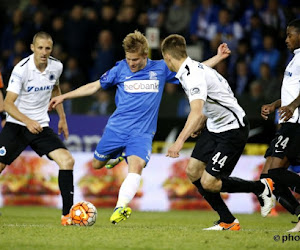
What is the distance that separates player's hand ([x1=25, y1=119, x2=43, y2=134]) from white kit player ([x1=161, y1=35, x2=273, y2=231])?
189 centimetres

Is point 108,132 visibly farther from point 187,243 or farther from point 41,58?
point 187,243

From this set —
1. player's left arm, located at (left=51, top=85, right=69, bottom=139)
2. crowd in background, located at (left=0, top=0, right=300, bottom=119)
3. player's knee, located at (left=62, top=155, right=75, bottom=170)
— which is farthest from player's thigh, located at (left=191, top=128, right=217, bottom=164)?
crowd in background, located at (left=0, top=0, right=300, bottom=119)

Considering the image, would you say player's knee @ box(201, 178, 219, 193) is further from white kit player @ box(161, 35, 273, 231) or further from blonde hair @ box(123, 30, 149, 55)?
blonde hair @ box(123, 30, 149, 55)

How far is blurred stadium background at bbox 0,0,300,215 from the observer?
44.9ft

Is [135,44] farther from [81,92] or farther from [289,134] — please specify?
[289,134]

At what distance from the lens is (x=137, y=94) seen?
919cm

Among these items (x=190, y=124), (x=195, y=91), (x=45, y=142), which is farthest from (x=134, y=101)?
(x=190, y=124)

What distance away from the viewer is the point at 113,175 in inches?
540

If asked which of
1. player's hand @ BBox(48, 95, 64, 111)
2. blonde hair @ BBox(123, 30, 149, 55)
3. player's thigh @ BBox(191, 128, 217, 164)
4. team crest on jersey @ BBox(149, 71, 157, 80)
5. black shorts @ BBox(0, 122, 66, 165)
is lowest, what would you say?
black shorts @ BBox(0, 122, 66, 165)

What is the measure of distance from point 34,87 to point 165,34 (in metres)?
7.09

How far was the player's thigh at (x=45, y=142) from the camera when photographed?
Result: 9.38m

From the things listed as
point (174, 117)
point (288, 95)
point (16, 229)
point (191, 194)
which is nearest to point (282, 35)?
point (174, 117)

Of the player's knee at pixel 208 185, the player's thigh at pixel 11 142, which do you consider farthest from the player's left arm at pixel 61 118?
the player's knee at pixel 208 185

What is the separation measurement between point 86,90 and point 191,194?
16.7ft
